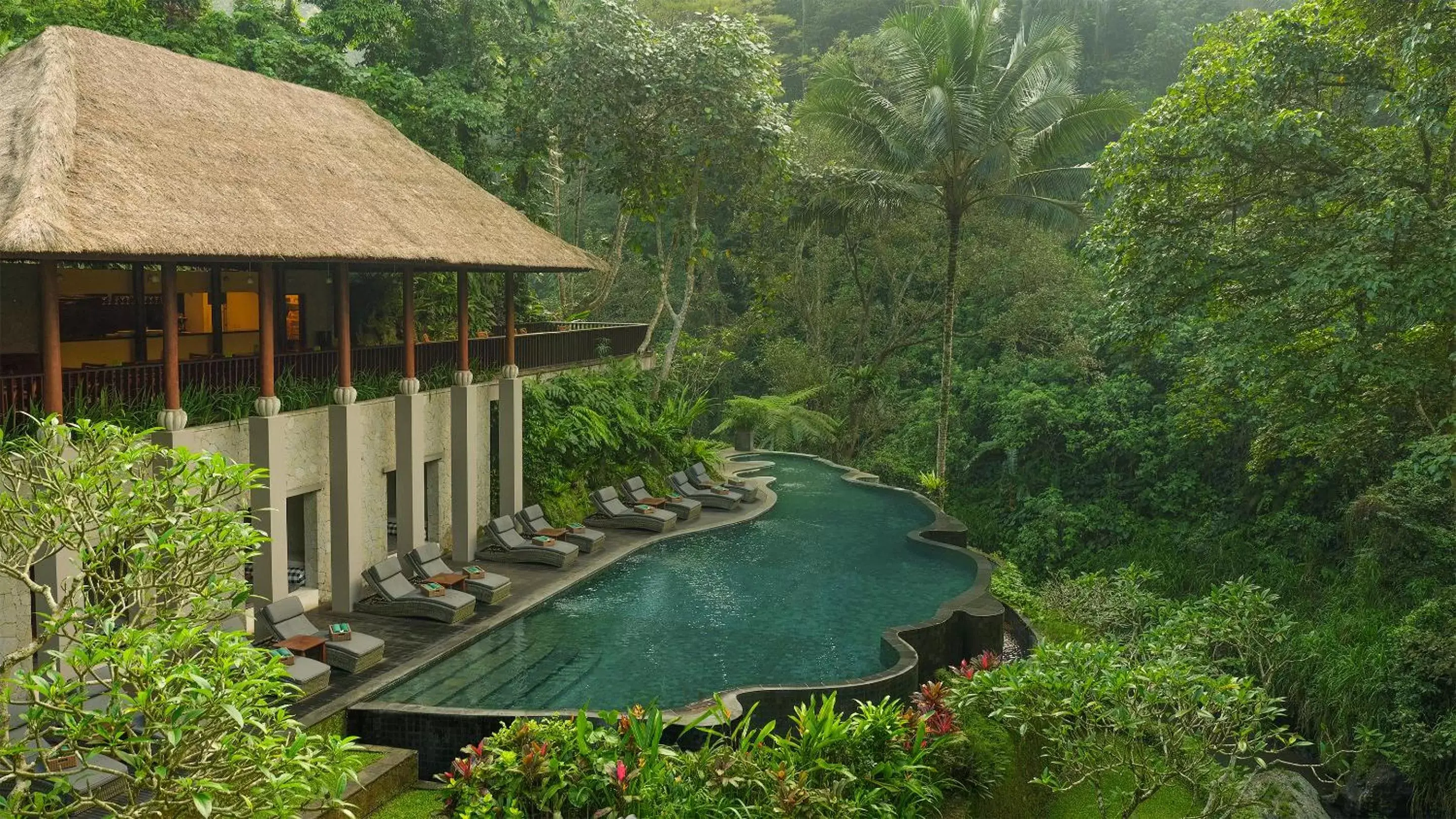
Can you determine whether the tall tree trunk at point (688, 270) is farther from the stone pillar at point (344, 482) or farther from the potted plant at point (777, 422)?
the stone pillar at point (344, 482)

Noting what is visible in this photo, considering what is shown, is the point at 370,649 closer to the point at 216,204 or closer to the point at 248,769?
the point at 216,204

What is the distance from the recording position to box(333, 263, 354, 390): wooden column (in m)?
12.9

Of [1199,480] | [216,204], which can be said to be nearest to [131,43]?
[216,204]

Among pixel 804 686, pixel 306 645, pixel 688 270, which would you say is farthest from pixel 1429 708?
pixel 688 270

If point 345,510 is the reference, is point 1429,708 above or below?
below

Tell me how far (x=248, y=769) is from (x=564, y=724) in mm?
3691

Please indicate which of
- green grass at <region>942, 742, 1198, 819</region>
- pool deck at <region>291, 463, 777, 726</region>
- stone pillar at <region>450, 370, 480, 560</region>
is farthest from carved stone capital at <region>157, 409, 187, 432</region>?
green grass at <region>942, 742, 1198, 819</region>

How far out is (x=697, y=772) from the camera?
26.3ft

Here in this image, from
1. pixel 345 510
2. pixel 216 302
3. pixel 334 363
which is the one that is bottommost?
pixel 345 510

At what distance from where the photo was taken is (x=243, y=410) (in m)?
11.9

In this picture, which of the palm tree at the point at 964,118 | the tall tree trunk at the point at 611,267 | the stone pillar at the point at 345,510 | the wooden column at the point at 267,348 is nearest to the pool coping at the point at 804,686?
the stone pillar at the point at 345,510

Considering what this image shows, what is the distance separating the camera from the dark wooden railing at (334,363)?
1045 cm

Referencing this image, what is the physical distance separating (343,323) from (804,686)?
281 inches

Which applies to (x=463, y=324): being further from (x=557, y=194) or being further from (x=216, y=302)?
(x=557, y=194)
